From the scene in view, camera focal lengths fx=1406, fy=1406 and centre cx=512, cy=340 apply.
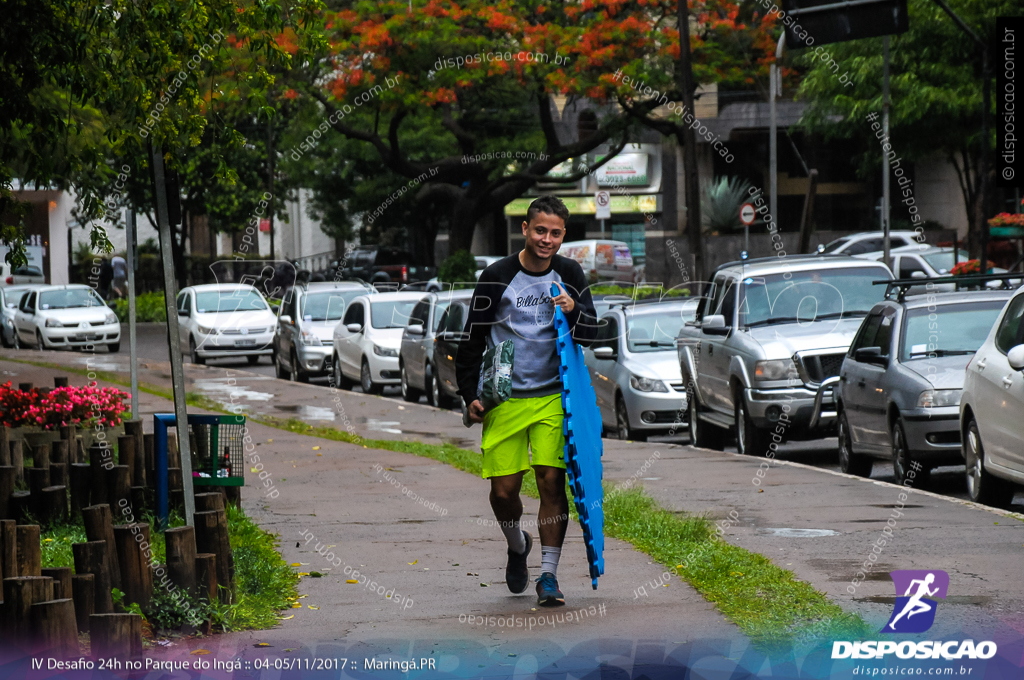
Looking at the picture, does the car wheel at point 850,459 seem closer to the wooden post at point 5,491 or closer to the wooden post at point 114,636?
the wooden post at point 5,491

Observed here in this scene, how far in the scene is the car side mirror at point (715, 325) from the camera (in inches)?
543

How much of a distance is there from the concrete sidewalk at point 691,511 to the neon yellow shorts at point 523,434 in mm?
651

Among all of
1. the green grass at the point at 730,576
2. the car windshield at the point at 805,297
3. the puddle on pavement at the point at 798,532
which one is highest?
the car windshield at the point at 805,297

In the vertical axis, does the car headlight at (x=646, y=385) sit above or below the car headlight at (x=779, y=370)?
below

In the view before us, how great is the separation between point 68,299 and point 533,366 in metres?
29.1

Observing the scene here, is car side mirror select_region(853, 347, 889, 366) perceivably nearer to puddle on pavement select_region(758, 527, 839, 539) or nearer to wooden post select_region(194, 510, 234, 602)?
puddle on pavement select_region(758, 527, 839, 539)

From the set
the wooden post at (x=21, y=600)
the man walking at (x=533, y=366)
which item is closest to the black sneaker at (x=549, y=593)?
the man walking at (x=533, y=366)

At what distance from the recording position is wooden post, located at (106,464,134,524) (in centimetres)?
874

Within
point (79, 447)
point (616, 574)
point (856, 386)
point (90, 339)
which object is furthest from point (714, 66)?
point (616, 574)

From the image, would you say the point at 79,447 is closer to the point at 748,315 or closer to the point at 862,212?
the point at 748,315

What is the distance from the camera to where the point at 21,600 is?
4980mm

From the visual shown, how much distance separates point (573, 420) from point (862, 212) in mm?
45303

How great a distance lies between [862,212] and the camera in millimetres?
49688

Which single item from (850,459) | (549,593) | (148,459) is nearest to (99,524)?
(549,593)
